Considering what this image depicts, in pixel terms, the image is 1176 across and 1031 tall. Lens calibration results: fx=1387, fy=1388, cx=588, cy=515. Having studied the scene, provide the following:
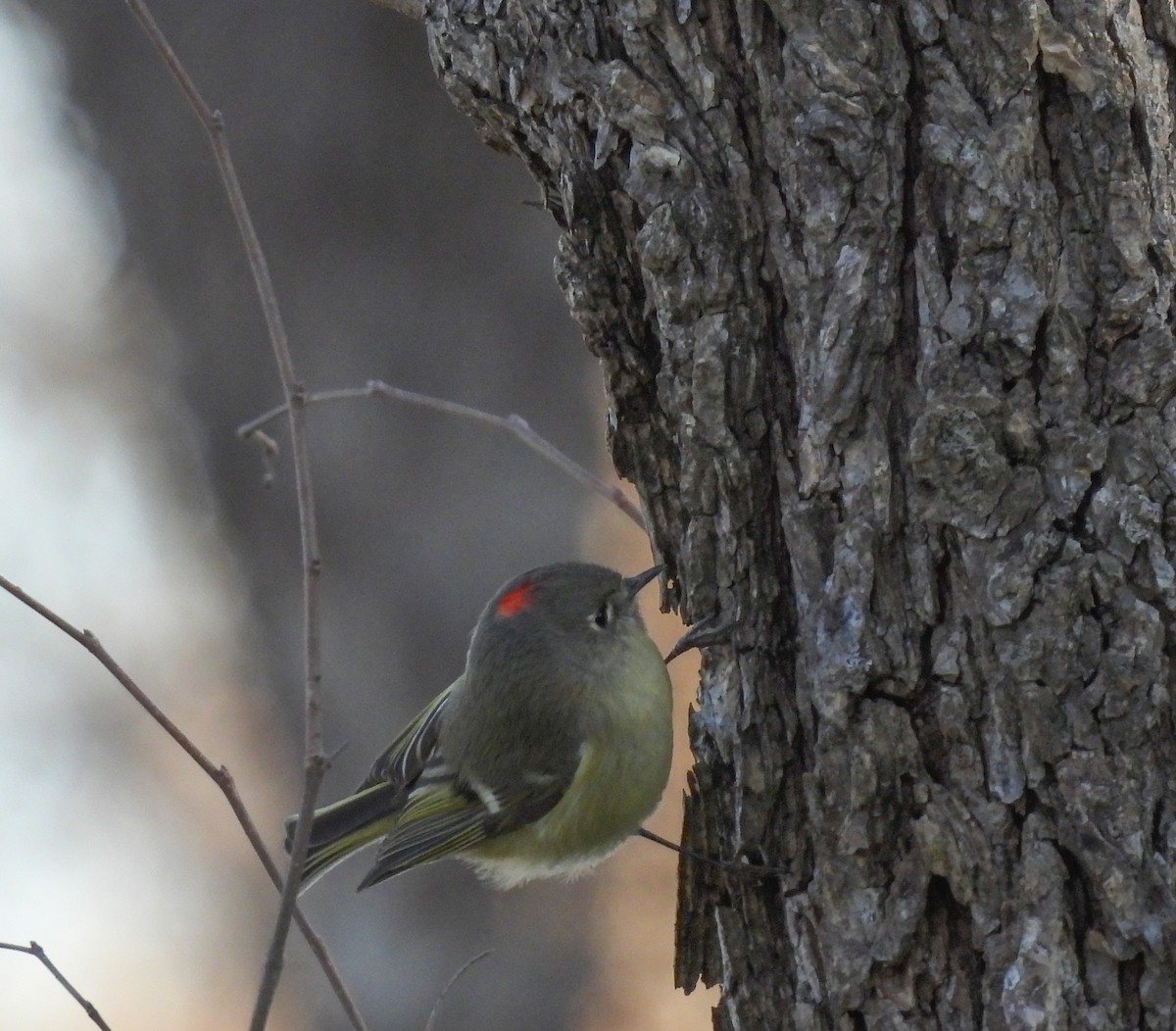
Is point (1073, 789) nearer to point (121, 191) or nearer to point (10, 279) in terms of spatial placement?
point (121, 191)

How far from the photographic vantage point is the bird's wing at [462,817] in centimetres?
246

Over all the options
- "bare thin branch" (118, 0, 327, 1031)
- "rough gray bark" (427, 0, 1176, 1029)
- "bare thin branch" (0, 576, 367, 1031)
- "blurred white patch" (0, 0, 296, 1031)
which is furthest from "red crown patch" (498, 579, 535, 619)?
"blurred white patch" (0, 0, 296, 1031)

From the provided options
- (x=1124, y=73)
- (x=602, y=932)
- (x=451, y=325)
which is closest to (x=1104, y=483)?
(x=1124, y=73)

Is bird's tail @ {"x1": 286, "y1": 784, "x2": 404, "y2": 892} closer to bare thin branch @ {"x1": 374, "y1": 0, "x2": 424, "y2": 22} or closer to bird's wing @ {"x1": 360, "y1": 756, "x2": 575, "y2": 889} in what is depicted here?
bird's wing @ {"x1": 360, "y1": 756, "x2": 575, "y2": 889}

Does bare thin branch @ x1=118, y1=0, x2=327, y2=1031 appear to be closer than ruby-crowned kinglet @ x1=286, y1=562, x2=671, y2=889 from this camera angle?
Yes

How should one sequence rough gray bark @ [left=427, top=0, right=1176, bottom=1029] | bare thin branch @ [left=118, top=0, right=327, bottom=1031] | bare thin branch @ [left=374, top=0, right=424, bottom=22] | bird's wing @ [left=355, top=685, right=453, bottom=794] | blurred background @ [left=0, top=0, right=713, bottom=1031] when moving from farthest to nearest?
blurred background @ [left=0, top=0, right=713, bottom=1031] < bird's wing @ [left=355, top=685, right=453, bottom=794] < bare thin branch @ [left=374, top=0, right=424, bottom=22] < rough gray bark @ [left=427, top=0, right=1176, bottom=1029] < bare thin branch @ [left=118, top=0, right=327, bottom=1031]

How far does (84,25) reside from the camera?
4105 mm

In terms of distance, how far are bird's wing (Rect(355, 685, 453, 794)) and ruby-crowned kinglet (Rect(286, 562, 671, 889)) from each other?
0.17 ft

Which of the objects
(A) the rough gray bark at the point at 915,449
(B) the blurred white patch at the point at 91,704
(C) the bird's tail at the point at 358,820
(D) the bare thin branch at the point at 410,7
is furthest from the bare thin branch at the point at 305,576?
(B) the blurred white patch at the point at 91,704

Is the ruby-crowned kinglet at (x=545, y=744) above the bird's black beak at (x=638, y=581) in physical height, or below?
below

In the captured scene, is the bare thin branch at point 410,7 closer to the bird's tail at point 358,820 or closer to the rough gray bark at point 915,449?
the rough gray bark at point 915,449

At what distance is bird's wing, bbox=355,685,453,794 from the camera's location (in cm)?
270

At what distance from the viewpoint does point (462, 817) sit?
2.51 m

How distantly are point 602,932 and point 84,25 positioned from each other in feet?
10.5
